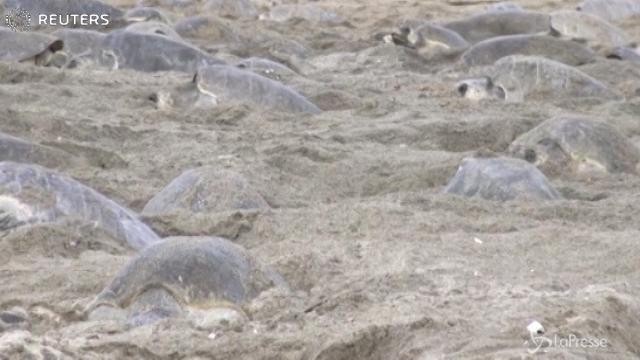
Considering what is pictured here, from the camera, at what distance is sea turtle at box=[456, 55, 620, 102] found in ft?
23.5

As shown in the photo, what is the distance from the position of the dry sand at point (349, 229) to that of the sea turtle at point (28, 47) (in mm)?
438

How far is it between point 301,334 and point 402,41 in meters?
6.95

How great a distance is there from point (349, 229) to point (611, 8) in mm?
8603

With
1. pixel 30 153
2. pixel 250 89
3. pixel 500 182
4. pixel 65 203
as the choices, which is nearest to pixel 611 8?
pixel 250 89

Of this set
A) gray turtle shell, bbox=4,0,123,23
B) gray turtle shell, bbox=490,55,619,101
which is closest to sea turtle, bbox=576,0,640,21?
gray turtle shell, bbox=4,0,123,23

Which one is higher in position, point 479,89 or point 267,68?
point 479,89

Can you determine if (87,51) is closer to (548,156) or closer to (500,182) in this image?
(548,156)

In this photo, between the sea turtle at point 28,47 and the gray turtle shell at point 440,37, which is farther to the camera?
the gray turtle shell at point 440,37

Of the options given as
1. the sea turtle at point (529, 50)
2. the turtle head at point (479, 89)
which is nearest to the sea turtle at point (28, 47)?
the turtle head at point (479, 89)

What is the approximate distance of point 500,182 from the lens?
4.55 m

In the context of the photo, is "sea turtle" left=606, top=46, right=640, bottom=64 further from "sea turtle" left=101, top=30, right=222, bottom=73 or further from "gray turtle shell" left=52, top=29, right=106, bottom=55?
"gray turtle shell" left=52, top=29, right=106, bottom=55

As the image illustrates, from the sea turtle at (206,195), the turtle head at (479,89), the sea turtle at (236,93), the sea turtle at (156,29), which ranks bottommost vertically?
the sea turtle at (156,29)

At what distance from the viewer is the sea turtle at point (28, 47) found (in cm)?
754

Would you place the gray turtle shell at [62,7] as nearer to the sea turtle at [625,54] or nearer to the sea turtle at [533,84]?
the sea turtle at [625,54]
